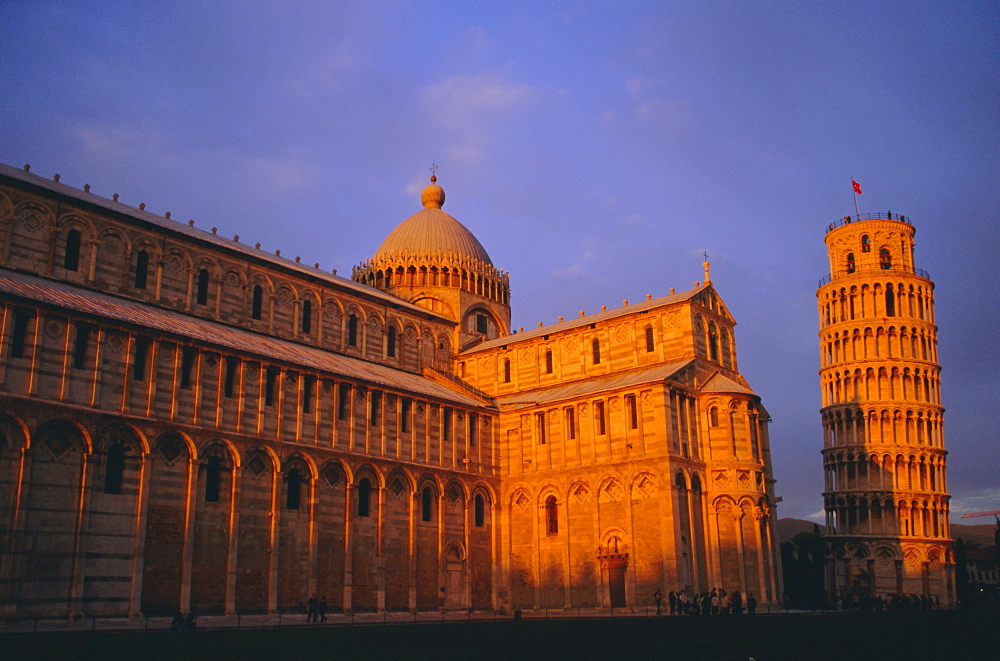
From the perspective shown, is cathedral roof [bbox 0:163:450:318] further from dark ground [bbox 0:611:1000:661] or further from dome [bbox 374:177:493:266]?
dark ground [bbox 0:611:1000:661]

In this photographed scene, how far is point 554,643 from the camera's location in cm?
2222

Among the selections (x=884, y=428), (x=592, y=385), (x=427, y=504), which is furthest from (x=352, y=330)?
(x=884, y=428)

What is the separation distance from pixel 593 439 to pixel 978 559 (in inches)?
4246

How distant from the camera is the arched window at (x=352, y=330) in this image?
175ft

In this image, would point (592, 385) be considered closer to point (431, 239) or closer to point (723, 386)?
point (723, 386)

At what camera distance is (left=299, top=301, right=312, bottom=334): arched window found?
50.9 m

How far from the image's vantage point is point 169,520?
117 feet

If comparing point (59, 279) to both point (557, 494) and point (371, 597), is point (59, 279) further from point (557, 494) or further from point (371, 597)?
point (557, 494)

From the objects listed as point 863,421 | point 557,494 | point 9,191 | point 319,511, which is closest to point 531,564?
point 557,494

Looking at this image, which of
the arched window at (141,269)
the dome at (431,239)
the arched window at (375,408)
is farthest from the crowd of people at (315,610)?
the dome at (431,239)

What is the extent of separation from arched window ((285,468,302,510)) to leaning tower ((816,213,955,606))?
4672 cm

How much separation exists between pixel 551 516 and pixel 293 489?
50.3 ft

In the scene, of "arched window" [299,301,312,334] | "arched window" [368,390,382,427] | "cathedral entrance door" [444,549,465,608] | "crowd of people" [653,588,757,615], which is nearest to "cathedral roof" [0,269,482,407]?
"arched window" [368,390,382,427]

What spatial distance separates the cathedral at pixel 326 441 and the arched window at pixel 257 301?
6.4 inches
